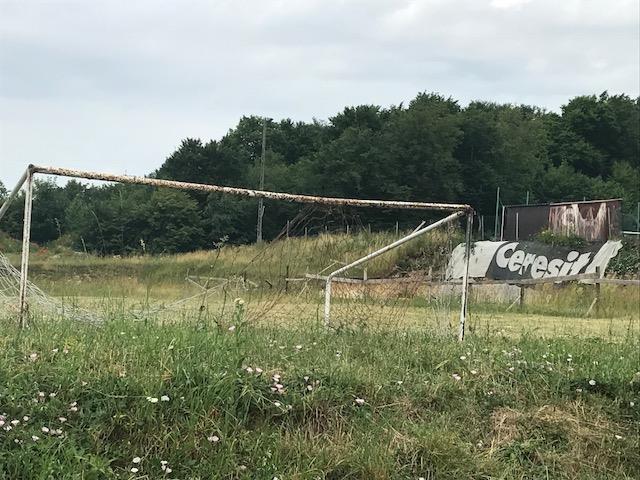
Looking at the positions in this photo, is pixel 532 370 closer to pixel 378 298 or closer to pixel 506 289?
pixel 378 298

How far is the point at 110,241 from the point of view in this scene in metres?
7.92

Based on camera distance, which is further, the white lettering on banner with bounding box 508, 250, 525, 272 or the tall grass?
the white lettering on banner with bounding box 508, 250, 525, 272

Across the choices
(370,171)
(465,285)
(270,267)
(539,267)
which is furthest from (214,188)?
(370,171)

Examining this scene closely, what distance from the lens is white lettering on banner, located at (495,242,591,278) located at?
2594 cm

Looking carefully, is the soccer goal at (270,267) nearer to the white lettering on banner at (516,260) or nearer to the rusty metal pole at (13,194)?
the rusty metal pole at (13,194)

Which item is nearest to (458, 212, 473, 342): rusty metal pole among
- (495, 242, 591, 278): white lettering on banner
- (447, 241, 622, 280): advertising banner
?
(447, 241, 622, 280): advertising banner

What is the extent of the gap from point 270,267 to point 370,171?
45422 millimetres

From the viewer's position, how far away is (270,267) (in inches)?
306

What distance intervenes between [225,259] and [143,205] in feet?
4.43

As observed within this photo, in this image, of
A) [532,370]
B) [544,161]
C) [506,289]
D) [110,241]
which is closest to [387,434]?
[532,370]

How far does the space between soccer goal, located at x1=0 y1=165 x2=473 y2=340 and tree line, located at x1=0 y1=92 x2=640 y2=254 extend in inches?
2.6

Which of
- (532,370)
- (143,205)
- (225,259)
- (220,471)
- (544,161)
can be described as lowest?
(220,471)

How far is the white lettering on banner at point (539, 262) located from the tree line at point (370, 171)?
546 inches

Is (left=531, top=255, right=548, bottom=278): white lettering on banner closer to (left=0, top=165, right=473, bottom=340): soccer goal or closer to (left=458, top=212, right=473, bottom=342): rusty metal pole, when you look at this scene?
(left=0, top=165, right=473, bottom=340): soccer goal
